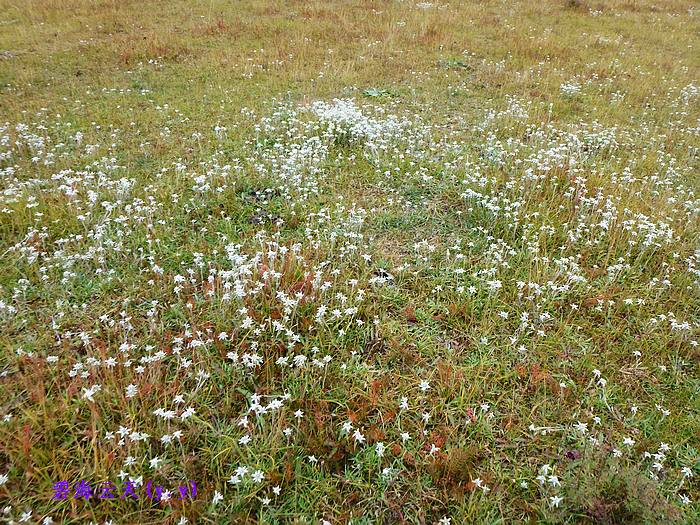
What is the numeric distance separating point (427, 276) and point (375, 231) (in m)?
1.25

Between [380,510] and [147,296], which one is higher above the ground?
[147,296]

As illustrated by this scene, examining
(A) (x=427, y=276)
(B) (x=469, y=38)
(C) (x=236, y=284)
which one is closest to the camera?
(C) (x=236, y=284)

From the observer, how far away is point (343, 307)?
5184 millimetres

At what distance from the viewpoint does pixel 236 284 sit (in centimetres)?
504

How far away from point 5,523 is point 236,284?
2748mm

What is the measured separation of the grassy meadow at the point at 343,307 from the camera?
3.65m

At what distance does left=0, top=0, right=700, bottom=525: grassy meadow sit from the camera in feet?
12.0

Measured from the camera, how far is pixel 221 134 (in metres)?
9.19

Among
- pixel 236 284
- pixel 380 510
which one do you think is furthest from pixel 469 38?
pixel 380 510

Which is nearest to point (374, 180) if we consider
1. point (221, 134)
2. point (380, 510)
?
point (221, 134)

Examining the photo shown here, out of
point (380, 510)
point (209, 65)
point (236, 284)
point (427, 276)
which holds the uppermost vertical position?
point (209, 65)

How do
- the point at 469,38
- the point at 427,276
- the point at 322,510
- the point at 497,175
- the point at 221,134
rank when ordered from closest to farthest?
the point at 322,510 → the point at 427,276 → the point at 497,175 → the point at 221,134 → the point at 469,38

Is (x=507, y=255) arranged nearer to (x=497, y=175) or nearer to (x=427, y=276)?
(x=427, y=276)

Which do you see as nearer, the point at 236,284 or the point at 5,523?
the point at 5,523
